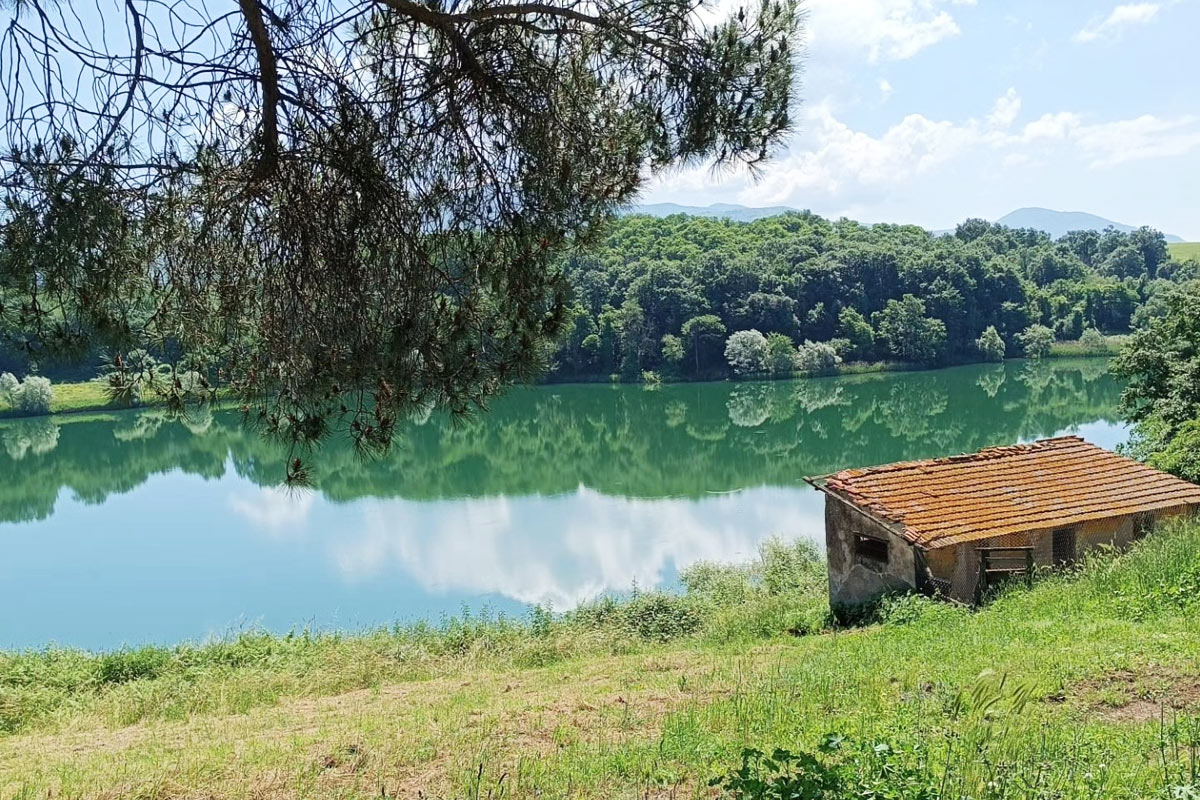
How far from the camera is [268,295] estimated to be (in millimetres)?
4059

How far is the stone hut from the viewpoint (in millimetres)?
10367

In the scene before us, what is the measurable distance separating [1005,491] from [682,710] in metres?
7.86

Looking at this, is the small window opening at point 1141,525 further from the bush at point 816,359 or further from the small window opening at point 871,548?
the bush at point 816,359

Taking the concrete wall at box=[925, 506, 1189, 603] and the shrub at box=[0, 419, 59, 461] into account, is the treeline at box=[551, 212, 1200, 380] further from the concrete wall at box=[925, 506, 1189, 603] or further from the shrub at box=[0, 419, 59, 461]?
the concrete wall at box=[925, 506, 1189, 603]

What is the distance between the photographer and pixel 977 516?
428 inches

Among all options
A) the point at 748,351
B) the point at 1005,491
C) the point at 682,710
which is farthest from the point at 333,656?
the point at 748,351

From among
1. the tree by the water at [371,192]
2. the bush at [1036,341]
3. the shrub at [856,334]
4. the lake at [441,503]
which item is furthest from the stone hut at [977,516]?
the bush at [1036,341]

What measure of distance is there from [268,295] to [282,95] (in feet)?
2.74

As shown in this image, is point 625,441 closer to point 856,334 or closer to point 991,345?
point 856,334

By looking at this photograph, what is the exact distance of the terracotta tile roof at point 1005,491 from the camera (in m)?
10.7

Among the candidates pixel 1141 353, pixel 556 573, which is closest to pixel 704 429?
A: pixel 556 573

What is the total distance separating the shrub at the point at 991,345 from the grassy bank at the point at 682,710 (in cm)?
5466

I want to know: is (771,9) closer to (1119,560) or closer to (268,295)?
(268,295)

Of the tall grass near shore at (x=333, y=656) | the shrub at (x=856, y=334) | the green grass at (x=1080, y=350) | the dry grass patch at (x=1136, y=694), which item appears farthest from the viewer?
the green grass at (x=1080, y=350)
